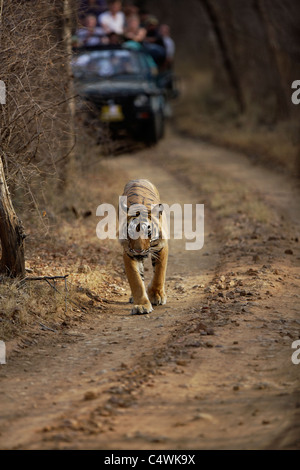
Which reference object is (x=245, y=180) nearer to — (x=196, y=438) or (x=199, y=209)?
(x=199, y=209)

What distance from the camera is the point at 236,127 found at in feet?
62.8

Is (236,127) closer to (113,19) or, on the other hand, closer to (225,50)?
(225,50)

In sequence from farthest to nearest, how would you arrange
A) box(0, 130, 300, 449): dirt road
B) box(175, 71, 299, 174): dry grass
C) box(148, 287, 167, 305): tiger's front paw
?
box(175, 71, 299, 174): dry grass, box(148, 287, 167, 305): tiger's front paw, box(0, 130, 300, 449): dirt road

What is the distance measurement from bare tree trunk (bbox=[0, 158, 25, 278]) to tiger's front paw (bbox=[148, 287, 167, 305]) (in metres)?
1.25

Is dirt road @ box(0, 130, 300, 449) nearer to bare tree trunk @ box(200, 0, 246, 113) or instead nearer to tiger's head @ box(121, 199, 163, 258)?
tiger's head @ box(121, 199, 163, 258)

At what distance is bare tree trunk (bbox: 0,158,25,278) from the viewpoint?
6031 millimetres

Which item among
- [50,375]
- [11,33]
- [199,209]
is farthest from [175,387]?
[199,209]

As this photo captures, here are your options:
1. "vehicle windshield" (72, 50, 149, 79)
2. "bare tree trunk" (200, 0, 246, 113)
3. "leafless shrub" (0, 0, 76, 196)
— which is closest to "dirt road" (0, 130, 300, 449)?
"leafless shrub" (0, 0, 76, 196)

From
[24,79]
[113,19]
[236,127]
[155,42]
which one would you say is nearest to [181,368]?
[24,79]

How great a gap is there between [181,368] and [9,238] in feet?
7.07

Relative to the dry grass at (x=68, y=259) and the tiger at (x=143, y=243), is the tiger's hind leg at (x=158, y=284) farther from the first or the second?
the dry grass at (x=68, y=259)

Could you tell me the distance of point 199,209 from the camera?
1076 cm

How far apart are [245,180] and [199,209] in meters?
2.64
